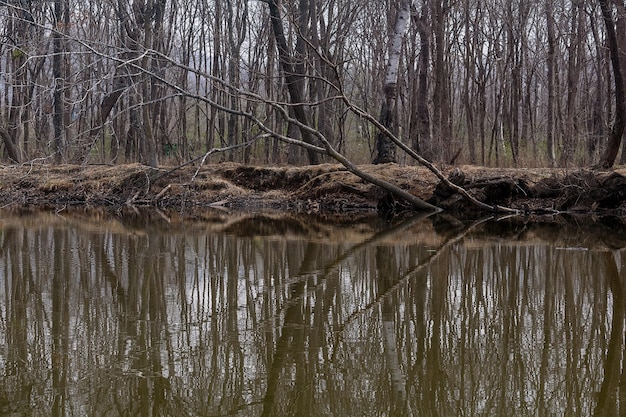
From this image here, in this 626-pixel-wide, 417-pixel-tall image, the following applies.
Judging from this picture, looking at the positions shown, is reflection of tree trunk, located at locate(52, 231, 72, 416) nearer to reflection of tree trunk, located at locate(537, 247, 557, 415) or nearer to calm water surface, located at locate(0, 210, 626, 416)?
calm water surface, located at locate(0, 210, 626, 416)

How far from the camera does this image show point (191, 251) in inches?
340

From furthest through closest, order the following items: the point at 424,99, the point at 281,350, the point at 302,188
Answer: the point at 424,99 < the point at 302,188 < the point at 281,350

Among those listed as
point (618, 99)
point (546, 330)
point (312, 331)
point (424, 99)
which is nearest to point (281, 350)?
point (312, 331)

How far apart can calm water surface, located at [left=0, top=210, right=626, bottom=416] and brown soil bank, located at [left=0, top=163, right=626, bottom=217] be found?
6.00 metres

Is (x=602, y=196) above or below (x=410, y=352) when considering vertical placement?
above

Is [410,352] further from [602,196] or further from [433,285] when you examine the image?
[602,196]

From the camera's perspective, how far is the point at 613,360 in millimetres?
3967

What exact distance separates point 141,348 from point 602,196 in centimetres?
1216

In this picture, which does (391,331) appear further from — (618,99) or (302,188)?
(302,188)

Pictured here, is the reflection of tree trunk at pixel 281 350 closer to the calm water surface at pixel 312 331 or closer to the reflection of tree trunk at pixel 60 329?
the calm water surface at pixel 312 331

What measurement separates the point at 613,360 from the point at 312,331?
1724 millimetres

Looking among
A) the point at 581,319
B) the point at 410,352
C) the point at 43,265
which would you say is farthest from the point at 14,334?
the point at 581,319

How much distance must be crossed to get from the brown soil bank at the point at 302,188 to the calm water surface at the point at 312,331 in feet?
19.7

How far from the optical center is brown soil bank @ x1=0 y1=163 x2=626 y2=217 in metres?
14.5
